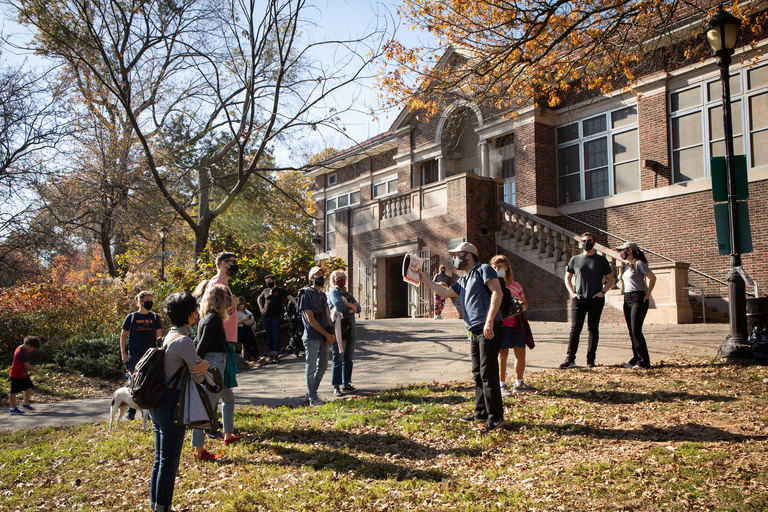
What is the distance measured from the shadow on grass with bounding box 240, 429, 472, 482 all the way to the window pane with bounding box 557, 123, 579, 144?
16254 mm

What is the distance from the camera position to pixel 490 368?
5613 millimetres

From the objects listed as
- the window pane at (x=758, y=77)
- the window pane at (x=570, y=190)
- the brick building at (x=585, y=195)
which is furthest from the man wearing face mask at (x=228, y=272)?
the window pane at (x=570, y=190)

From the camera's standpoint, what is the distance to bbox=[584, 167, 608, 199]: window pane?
18.6 m

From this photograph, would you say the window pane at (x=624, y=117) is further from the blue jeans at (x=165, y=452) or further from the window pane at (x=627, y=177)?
the blue jeans at (x=165, y=452)

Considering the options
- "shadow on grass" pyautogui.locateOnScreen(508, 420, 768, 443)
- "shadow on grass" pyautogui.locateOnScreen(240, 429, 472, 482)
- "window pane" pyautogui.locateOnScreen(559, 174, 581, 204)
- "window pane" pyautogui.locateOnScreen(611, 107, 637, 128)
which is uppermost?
"window pane" pyautogui.locateOnScreen(611, 107, 637, 128)

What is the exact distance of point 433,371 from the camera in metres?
9.77

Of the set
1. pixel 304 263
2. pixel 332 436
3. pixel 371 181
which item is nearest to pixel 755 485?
pixel 332 436

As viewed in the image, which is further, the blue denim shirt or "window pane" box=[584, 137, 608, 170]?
"window pane" box=[584, 137, 608, 170]

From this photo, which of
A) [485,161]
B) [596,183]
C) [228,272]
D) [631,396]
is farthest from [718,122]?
[228,272]

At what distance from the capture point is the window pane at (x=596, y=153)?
61.0 ft

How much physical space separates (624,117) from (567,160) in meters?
2.39

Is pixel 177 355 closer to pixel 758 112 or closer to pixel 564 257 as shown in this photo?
pixel 564 257

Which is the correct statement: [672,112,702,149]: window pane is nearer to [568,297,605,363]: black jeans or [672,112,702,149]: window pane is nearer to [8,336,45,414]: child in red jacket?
[568,297,605,363]: black jeans

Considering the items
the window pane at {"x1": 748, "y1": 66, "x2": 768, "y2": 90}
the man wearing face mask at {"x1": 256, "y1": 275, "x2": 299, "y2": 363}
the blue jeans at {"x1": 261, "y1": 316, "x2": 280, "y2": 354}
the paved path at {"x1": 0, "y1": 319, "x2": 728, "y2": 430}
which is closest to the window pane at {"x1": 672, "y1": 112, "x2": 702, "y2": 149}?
the window pane at {"x1": 748, "y1": 66, "x2": 768, "y2": 90}
